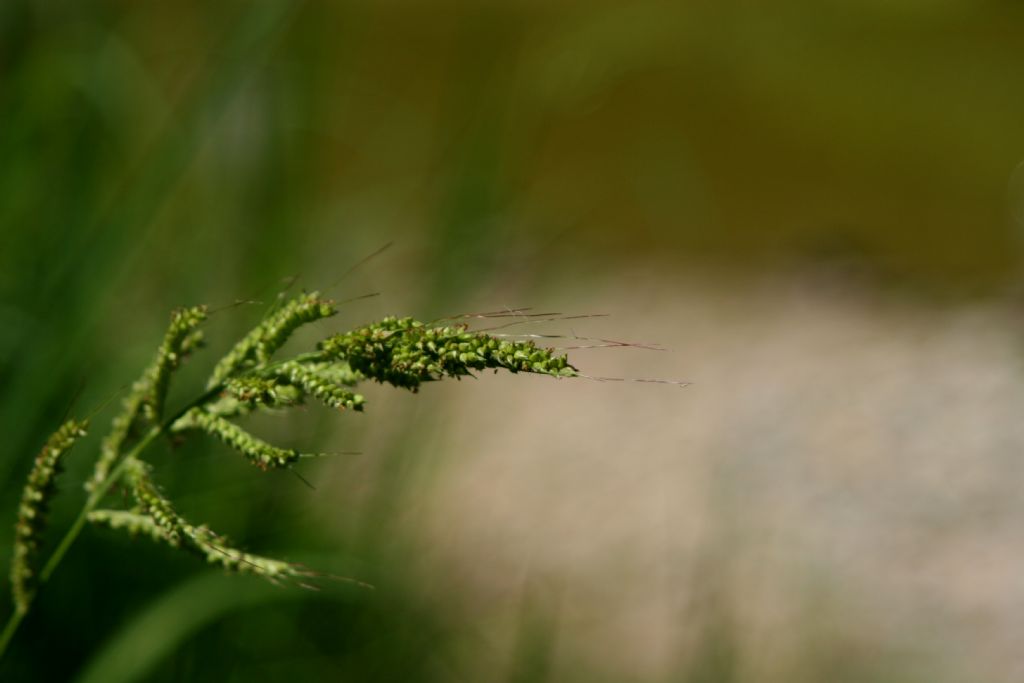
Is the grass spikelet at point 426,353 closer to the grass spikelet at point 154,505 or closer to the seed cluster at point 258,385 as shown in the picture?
the seed cluster at point 258,385

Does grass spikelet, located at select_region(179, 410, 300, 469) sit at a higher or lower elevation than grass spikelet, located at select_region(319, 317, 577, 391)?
lower

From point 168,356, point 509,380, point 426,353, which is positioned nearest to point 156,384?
point 168,356

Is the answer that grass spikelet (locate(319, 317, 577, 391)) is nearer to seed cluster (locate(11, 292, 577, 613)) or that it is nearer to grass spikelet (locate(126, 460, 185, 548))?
seed cluster (locate(11, 292, 577, 613))

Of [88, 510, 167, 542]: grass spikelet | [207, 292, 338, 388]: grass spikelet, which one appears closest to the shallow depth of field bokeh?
[207, 292, 338, 388]: grass spikelet

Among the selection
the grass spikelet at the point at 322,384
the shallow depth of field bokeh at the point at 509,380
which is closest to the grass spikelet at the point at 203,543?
the grass spikelet at the point at 322,384

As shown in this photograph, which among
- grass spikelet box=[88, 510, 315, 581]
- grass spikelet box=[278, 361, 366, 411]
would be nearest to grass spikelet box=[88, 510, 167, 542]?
grass spikelet box=[88, 510, 315, 581]

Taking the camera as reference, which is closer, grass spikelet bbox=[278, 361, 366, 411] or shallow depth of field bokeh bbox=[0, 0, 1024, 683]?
grass spikelet bbox=[278, 361, 366, 411]

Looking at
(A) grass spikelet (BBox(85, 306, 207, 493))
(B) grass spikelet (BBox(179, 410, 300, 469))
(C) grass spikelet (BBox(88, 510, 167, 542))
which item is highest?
(A) grass spikelet (BBox(85, 306, 207, 493))
